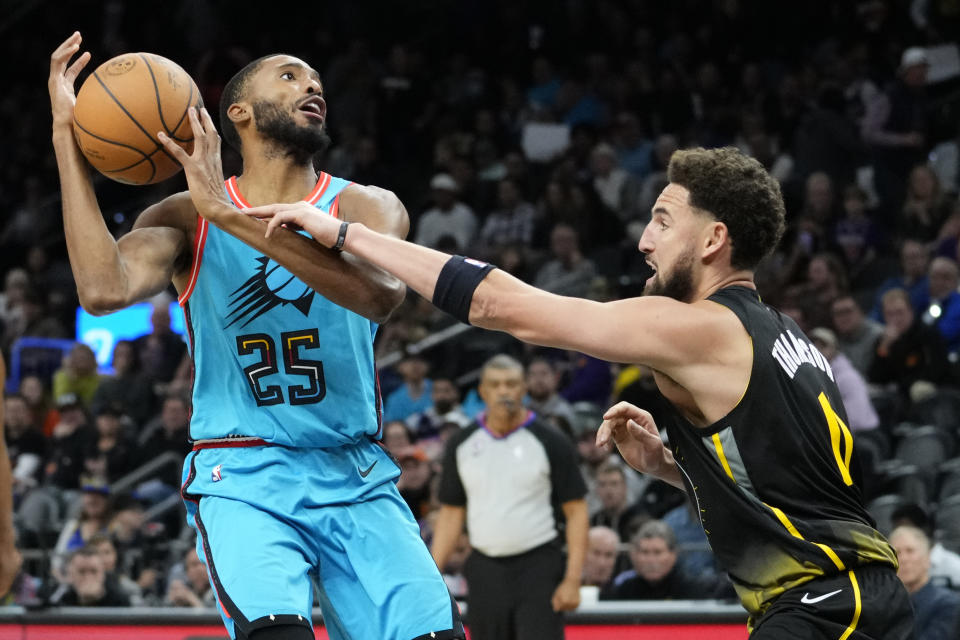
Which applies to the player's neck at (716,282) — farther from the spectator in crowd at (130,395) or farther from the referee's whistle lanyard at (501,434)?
the spectator in crowd at (130,395)

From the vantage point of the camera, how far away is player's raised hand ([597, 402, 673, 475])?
380 cm

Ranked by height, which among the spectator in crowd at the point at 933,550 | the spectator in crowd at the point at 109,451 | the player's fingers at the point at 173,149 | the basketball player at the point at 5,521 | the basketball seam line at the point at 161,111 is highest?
the basketball seam line at the point at 161,111

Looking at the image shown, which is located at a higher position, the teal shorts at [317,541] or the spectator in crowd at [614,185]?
the spectator in crowd at [614,185]

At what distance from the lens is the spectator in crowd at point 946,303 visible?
9.66m

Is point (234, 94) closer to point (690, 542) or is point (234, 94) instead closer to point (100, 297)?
point (100, 297)

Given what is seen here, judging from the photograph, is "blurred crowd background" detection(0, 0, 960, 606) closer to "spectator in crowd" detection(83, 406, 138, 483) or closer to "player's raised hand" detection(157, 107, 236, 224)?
"spectator in crowd" detection(83, 406, 138, 483)

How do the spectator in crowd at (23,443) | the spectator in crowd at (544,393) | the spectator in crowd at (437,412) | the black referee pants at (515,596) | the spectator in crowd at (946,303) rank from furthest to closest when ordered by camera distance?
the spectator in crowd at (23,443) < the spectator in crowd at (437,412) < the spectator in crowd at (544,393) < the spectator in crowd at (946,303) < the black referee pants at (515,596)

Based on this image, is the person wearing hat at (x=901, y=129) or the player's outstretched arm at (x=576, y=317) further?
the person wearing hat at (x=901, y=129)

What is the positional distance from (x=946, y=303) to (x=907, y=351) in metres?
0.54

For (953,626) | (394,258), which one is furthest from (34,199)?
(394,258)

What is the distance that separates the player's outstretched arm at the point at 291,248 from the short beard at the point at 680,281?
82 centimetres

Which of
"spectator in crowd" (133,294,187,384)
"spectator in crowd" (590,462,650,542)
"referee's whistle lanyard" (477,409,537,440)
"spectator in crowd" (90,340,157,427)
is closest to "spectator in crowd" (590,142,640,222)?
"spectator in crowd" (590,462,650,542)

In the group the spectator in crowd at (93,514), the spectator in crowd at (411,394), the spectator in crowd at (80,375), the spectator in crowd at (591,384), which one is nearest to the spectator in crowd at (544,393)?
the spectator in crowd at (591,384)

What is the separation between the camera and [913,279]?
33.5ft
